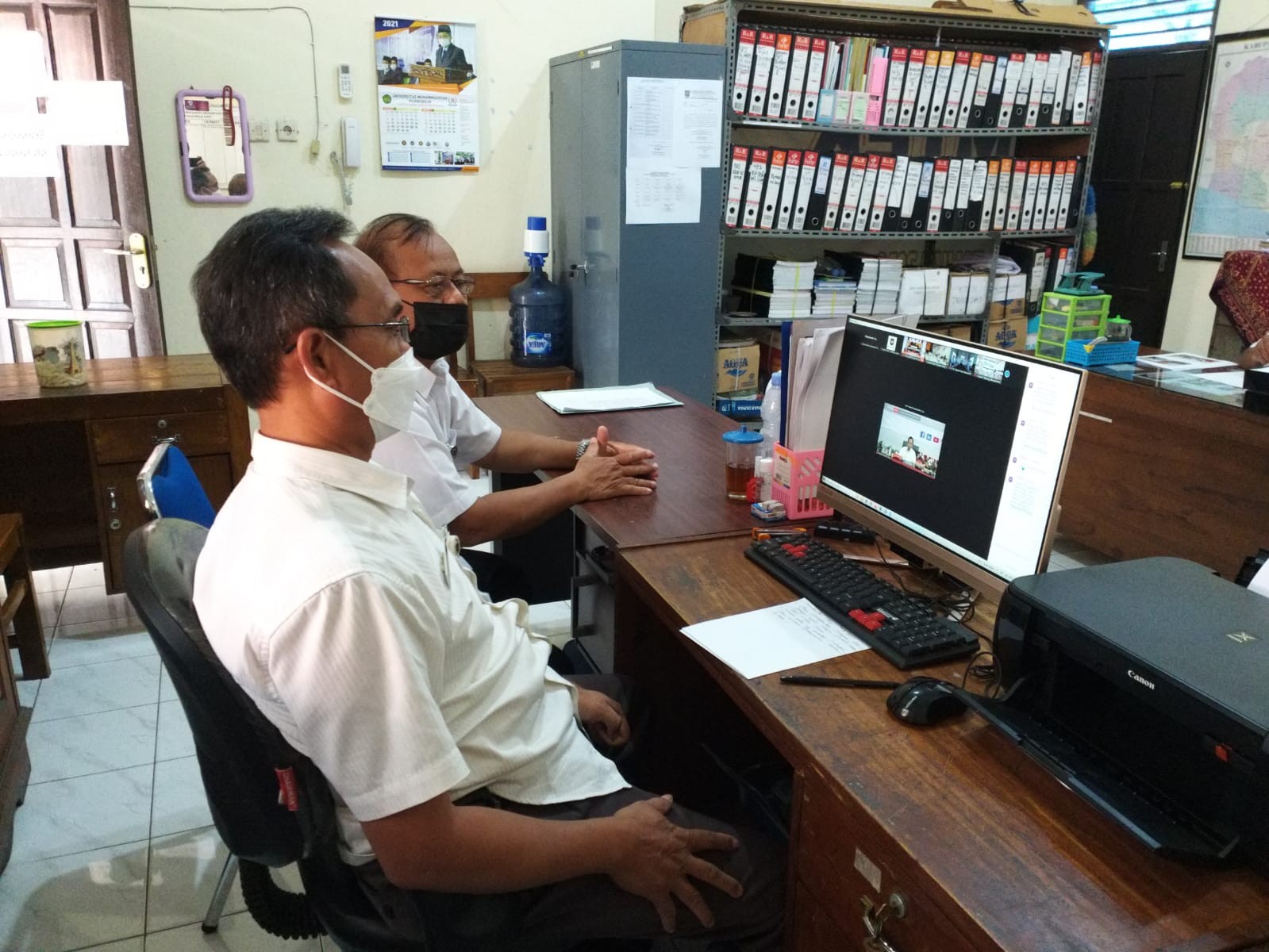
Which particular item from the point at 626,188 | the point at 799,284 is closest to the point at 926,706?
the point at 626,188

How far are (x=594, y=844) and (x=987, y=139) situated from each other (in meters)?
4.45

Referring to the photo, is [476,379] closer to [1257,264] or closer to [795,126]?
[795,126]

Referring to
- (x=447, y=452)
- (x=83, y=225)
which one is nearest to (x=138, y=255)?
(x=83, y=225)

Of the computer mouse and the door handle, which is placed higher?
the door handle

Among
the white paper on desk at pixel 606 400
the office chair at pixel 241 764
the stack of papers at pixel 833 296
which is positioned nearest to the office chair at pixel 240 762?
the office chair at pixel 241 764

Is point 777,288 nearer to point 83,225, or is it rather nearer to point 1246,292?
point 1246,292

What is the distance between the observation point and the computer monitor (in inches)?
47.0

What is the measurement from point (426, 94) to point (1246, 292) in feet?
10.7

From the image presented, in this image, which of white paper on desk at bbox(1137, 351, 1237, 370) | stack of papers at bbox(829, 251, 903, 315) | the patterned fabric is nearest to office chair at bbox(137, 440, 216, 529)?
white paper on desk at bbox(1137, 351, 1237, 370)

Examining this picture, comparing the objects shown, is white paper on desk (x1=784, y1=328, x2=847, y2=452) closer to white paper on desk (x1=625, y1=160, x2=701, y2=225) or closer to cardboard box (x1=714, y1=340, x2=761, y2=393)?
white paper on desk (x1=625, y1=160, x2=701, y2=225)

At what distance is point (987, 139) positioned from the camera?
4598 millimetres

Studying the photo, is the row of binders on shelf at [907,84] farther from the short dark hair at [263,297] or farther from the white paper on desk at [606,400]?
the short dark hair at [263,297]

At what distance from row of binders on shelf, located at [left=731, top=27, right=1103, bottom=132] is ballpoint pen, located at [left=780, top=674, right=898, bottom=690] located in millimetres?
3059

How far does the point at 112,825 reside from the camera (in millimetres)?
2014
